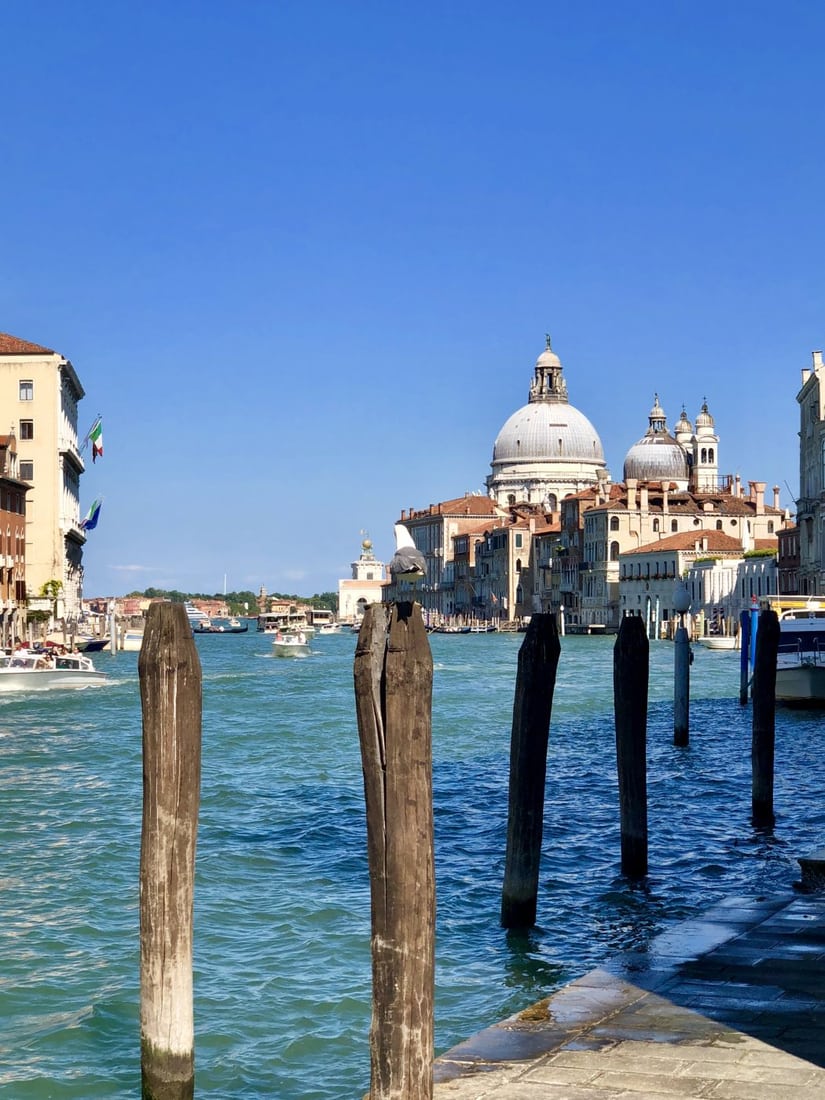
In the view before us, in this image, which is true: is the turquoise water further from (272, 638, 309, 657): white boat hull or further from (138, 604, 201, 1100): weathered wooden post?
(272, 638, 309, 657): white boat hull

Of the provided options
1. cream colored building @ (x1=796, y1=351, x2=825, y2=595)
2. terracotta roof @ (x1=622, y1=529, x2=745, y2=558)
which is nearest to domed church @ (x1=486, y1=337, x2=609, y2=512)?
terracotta roof @ (x1=622, y1=529, x2=745, y2=558)

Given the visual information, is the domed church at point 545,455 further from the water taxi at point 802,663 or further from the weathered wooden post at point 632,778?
the weathered wooden post at point 632,778

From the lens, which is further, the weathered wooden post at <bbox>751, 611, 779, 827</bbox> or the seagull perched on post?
the weathered wooden post at <bbox>751, 611, 779, 827</bbox>

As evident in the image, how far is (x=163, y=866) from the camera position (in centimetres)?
612

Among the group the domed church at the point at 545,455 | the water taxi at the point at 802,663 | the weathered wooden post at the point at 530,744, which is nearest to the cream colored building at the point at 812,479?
the water taxi at the point at 802,663

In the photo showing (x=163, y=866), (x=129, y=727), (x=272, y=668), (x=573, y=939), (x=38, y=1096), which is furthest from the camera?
(x=272, y=668)

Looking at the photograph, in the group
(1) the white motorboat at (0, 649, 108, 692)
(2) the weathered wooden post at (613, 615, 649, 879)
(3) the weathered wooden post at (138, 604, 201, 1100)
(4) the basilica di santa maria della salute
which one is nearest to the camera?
(3) the weathered wooden post at (138, 604, 201, 1100)

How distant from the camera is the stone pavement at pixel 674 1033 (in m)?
5.66

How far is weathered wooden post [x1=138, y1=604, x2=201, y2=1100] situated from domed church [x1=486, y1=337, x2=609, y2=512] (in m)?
126

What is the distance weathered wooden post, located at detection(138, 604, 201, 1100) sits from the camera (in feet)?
20.1

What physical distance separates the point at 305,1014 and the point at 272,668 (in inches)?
1673

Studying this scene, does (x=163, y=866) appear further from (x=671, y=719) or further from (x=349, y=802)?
(x=671, y=719)

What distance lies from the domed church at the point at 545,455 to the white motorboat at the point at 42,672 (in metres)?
97.5

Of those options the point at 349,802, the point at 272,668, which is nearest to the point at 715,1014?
the point at 349,802
